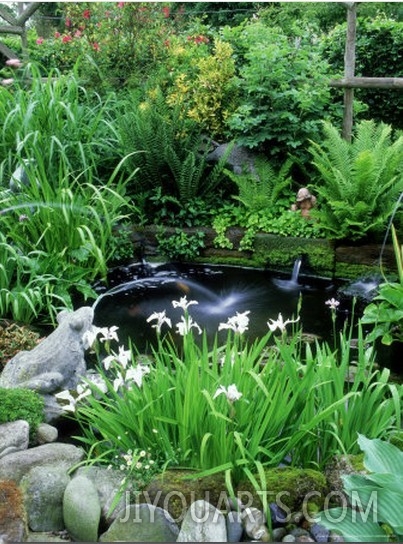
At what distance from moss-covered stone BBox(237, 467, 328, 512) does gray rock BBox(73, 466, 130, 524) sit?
494 millimetres

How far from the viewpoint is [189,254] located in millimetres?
6652

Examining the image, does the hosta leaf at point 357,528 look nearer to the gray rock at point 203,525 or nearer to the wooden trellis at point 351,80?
the gray rock at point 203,525

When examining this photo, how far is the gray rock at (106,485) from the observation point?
274 cm

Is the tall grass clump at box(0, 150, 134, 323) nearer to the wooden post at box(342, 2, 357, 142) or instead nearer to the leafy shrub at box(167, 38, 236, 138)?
the leafy shrub at box(167, 38, 236, 138)

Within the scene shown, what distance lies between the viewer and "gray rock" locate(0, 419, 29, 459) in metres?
3.14

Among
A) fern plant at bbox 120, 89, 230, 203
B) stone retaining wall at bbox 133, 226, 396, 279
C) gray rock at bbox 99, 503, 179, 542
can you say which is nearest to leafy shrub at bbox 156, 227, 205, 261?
stone retaining wall at bbox 133, 226, 396, 279

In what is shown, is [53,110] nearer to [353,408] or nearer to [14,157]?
[14,157]

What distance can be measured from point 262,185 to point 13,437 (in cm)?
425

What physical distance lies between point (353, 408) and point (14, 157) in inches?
166

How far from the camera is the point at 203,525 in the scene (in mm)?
2564

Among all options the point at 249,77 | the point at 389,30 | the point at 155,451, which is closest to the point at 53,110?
the point at 249,77

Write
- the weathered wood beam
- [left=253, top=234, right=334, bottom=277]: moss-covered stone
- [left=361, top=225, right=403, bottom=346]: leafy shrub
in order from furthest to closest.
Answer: the weathered wood beam → [left=253, top=234, right=334, bottom=277]: moss-covered stone → [left=361, top=225, right=403, bottom=346]: leafy shrub

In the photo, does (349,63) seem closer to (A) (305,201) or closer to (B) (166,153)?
(A) (305,201)

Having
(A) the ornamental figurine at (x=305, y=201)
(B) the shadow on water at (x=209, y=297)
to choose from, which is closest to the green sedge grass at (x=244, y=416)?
(B) the shadow on water at (x=209, y=297)
